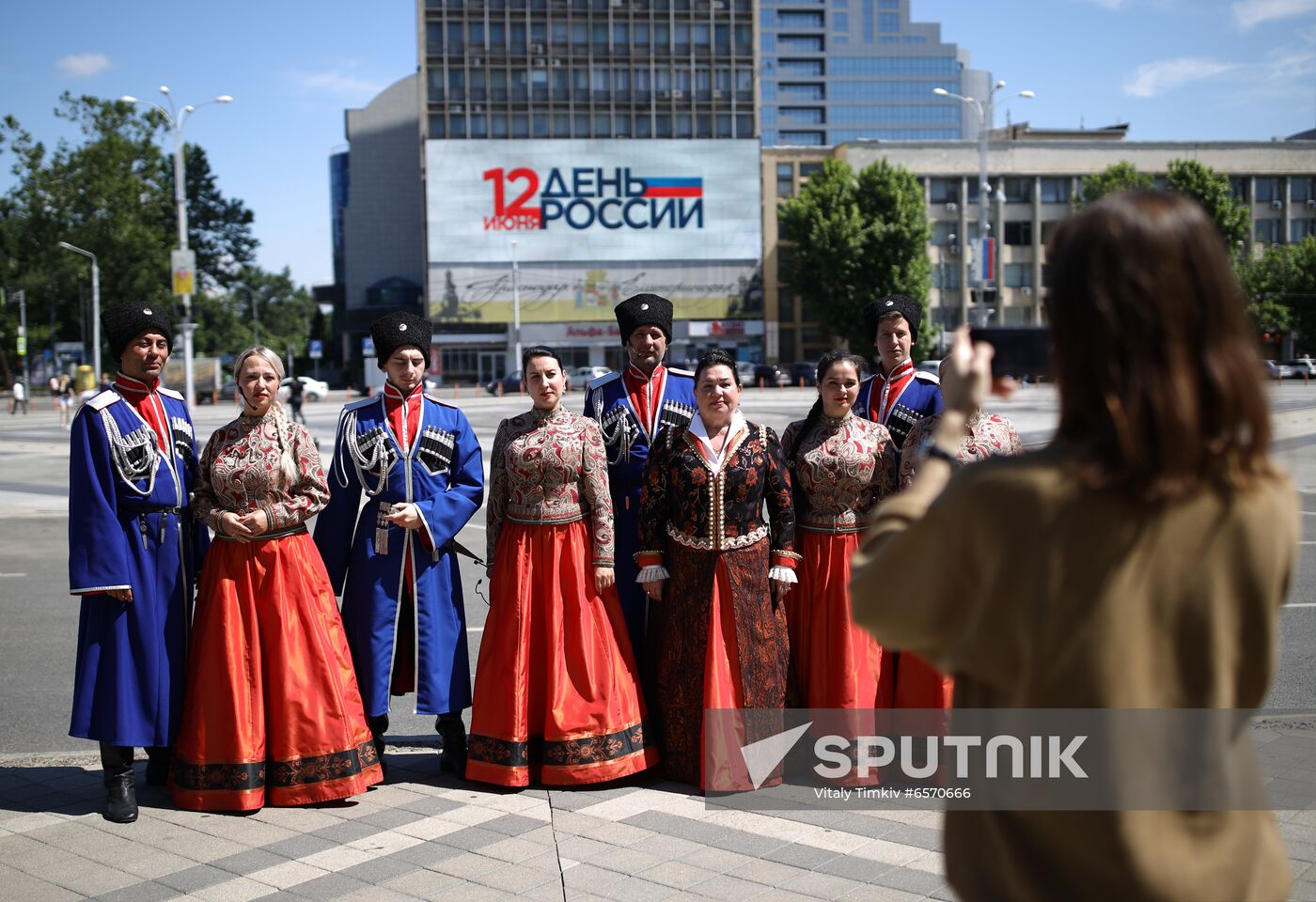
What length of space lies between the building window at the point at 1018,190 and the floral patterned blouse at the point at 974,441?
76231 mm

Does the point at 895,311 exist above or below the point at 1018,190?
below

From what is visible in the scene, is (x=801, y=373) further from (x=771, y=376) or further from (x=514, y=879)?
(x=514, y=879)

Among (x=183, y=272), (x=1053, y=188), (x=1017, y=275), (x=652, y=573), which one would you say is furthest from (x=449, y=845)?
(x=1053, y=188)

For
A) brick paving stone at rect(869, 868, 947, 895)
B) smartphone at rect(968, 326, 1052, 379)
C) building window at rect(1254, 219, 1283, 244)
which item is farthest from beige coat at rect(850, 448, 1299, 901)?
building window at rect(1254, 219, 1283, 244)

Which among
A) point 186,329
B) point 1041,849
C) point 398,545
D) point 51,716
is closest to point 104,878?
point 398,545

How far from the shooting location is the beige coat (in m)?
1.71

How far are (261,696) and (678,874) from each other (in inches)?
80.2

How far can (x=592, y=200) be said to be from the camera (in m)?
73.9

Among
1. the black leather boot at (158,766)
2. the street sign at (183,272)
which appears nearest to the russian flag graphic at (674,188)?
the street sign at (183,272)

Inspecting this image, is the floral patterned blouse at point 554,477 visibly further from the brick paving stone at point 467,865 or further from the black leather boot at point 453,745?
the brick paving stone at point 467,865

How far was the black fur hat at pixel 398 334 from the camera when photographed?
582 cm

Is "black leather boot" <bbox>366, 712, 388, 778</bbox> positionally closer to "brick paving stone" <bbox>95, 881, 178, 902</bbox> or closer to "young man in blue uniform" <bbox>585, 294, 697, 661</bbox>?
"young man in blue uniform" <bbox>585, 294, 697, 661</bbox>

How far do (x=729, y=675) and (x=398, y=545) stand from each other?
168 cm

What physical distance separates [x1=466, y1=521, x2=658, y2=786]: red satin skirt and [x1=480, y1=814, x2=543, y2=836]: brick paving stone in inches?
12.9
